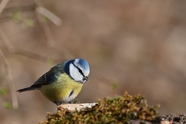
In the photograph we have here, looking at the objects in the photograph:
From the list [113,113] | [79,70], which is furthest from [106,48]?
[113,113]

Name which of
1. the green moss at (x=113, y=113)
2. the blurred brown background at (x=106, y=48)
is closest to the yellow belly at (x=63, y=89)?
the green moss at (x=113, y=113)

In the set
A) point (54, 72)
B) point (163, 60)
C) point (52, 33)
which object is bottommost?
point (54, 72)

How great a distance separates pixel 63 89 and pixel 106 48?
14.2ft

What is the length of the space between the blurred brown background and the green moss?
173 inches

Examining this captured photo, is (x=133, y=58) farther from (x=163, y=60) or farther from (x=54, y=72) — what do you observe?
(x=54, y=72)

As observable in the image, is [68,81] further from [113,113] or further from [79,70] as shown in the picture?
[113,113]

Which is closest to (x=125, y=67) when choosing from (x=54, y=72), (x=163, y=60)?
(x=163, y=60)

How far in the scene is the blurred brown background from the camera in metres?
7.05

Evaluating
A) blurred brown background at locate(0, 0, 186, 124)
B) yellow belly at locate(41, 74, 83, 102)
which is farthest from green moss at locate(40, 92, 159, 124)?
blurred brown background at locate(0, 0, 186, 124)

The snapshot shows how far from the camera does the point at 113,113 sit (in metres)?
1.92

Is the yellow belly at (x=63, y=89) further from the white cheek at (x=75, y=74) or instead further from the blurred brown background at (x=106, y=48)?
the blurred brown background at (x=106, y=48)

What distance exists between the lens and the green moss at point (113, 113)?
1866 millimetres

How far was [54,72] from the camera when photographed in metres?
4.16

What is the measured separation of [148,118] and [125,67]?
614cm
